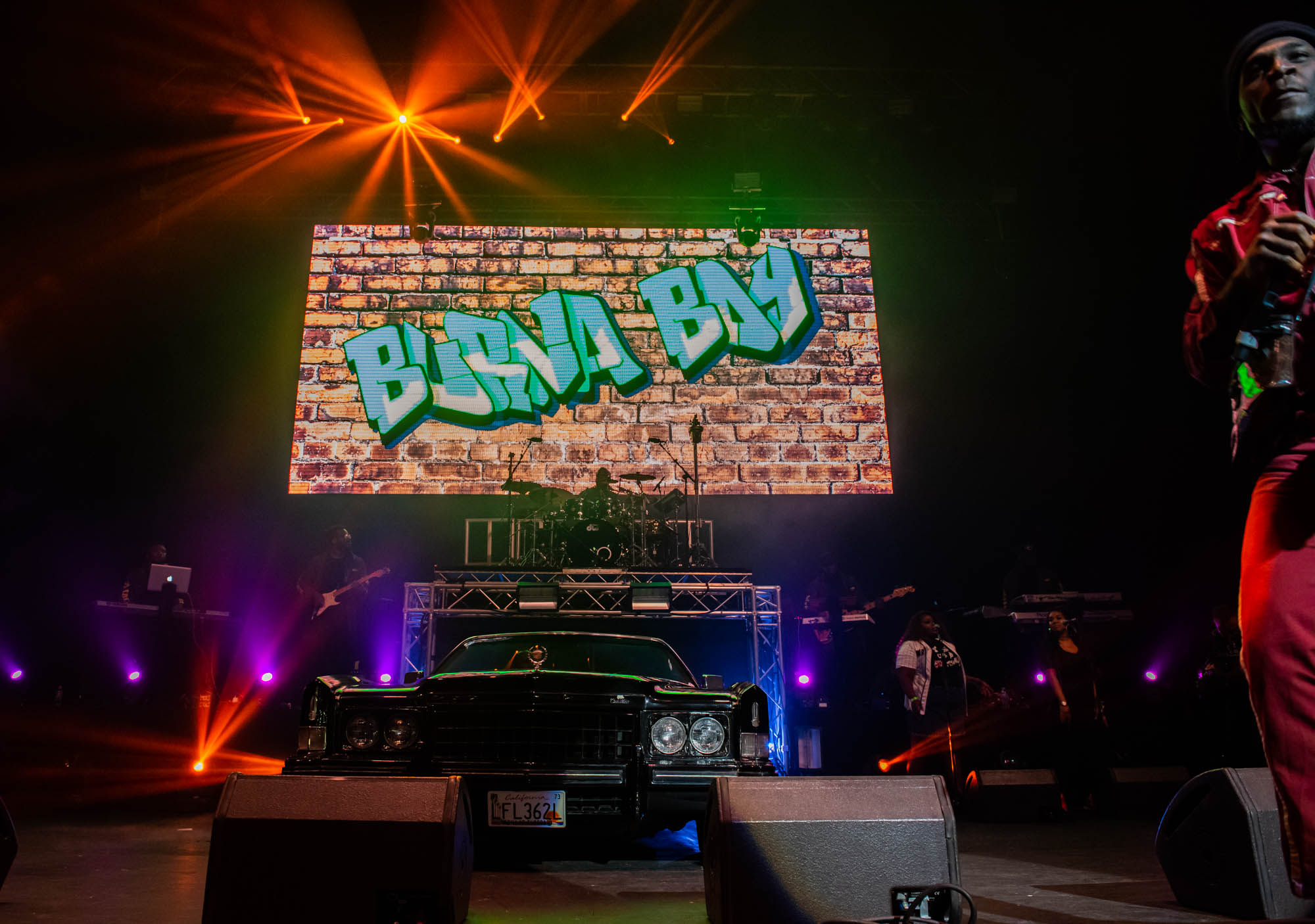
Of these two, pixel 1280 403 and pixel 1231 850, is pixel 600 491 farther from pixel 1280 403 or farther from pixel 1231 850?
pixel 1280 403

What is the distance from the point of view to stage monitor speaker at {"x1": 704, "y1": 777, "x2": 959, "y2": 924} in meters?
2.23

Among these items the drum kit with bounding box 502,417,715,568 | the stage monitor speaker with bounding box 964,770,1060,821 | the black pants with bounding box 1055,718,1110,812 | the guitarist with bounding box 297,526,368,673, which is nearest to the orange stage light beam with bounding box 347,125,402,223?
the drum kit with bounding box 502,417,715,568

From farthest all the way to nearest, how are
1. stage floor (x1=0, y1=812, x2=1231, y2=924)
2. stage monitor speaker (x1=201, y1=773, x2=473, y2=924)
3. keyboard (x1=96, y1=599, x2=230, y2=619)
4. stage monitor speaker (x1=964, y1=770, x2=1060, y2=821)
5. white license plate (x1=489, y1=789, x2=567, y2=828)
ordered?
keyboard (x1=96, y1=599, x2=230, y2=619) < stage monitor speaker (x1=964, y1=770, x2=1060, y2=821) < white license plate (x1=489, y1=789, x2=567, y2=828) < stage floor (x1=0, y1=812, x2=1231, y2=924) < stage monitor speaker (x1=201, y1=773, x2=473, y2=924)

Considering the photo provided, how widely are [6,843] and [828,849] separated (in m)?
2.51

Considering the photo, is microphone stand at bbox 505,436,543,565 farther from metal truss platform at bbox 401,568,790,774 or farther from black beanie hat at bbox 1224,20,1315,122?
black beanie hat at bbox 1224,20,1315,122

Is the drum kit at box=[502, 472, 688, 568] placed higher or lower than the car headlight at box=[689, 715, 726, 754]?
higher

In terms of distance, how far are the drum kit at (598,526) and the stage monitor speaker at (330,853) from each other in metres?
6.57

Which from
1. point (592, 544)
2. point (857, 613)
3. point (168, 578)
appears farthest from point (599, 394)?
point (168, 578)

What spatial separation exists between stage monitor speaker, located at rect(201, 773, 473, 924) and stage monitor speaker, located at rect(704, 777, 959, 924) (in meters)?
0.78

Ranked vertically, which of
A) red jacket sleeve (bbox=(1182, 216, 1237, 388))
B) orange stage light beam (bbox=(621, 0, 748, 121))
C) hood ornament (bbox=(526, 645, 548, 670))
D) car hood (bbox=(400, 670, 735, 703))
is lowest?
car hood (bbox=(400, 670, 735, 703))

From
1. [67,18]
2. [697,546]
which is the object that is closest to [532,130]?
[67,18]

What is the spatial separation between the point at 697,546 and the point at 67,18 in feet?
27.9

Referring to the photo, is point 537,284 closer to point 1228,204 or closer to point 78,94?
point 78,94

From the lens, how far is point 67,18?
28.7 feet
